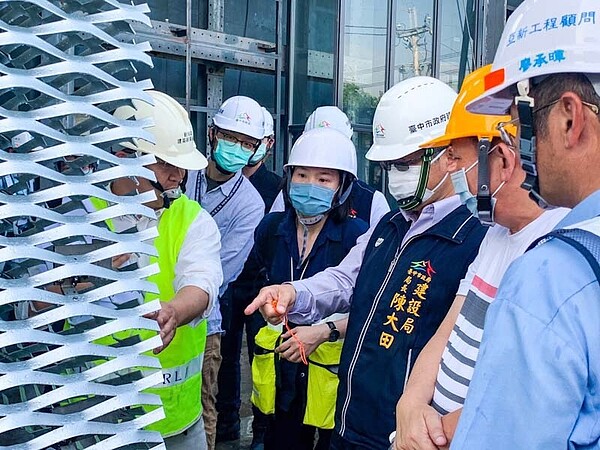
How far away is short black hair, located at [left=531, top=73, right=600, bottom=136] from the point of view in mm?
1072

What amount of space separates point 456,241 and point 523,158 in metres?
0.99

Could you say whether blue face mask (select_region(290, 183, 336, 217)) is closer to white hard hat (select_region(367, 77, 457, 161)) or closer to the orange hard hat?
white hard hat (select_region(367, 77, 457, 161))

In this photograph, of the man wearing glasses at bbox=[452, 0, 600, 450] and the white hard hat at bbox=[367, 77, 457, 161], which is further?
the white hard hat at bbox=[367, 77, 457, 161]

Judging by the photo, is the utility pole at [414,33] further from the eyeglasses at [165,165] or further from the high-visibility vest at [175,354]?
the high-visibility vest at [175,354]

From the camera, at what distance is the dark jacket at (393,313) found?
2.14 m

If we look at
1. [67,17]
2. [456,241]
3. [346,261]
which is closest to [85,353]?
[67,17]

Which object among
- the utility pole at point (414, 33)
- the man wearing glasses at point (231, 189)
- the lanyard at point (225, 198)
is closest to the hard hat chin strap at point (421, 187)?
the man wearing glasses at point (231, 189)

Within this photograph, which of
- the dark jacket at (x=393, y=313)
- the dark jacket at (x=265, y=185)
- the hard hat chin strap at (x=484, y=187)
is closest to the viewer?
the hard hat chin strap at (x=484, y=187)

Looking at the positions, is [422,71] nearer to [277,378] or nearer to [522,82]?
[277,378]

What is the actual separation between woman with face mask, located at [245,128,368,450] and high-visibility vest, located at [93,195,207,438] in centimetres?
71

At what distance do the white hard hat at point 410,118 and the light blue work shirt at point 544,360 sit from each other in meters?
1.59

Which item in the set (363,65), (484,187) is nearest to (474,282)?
(484,187)

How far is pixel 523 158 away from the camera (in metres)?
1.21

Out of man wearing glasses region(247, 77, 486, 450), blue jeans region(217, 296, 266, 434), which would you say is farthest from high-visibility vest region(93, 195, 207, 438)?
blue jeans region(217, 296, 266, 434)
